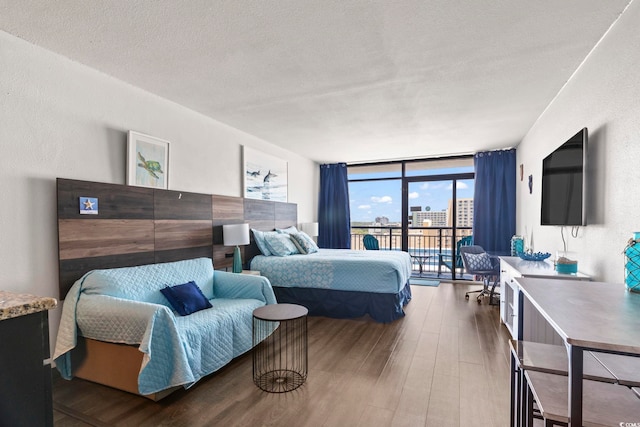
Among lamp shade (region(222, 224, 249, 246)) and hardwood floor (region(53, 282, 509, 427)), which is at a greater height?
lamp shade (region(222, 224, 249, 246))

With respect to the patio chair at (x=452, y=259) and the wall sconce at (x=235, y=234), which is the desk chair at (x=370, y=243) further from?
the wall sconce at (x=235, y=234)

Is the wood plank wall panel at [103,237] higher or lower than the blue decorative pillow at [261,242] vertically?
higher

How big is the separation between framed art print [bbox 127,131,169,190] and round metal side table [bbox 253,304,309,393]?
168cm

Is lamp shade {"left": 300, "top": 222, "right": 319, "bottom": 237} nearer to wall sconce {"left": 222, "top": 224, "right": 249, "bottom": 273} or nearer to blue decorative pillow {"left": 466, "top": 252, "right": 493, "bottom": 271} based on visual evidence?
wall sconce {"left": 222, "top": 224, "right": 249, "bottom": 273}

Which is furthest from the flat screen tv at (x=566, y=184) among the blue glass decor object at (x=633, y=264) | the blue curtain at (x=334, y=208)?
the blue curtain at (x=334, y=208)

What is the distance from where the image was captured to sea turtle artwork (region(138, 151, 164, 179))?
3018 mm

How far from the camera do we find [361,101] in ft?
10.9

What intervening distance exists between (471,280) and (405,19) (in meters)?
5.26

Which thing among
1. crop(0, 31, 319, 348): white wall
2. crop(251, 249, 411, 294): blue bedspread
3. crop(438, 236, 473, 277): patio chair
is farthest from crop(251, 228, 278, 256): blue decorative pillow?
crop(438, 236, 473, 277): patio chair

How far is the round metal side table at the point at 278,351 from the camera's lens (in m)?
2.35

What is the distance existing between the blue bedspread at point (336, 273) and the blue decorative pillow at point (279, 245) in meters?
0.19

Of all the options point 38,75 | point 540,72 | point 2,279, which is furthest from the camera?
point 540,72

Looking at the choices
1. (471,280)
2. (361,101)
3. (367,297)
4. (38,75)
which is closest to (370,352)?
(367,297)

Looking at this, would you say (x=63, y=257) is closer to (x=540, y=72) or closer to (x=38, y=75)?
(x=38, y=75)
